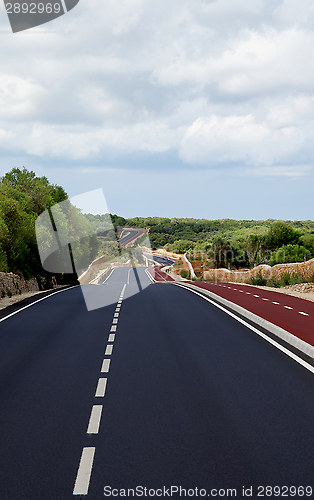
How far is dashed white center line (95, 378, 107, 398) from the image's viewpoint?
677 centimetres

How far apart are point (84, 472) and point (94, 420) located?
134 cm

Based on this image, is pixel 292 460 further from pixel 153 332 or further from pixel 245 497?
pixel 153 332

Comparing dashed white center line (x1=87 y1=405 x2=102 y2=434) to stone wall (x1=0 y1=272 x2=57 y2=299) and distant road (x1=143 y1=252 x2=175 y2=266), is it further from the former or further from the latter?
distant road (x1=143 y1=252 x2=175 y2=266)

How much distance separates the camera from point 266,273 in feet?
112

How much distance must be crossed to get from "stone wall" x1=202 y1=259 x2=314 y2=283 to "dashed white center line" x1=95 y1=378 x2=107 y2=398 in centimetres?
2080

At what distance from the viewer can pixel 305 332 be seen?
11.4 meters

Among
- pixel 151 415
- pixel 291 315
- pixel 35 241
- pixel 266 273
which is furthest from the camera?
pixel 35 241

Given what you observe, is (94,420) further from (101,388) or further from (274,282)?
(274,282)

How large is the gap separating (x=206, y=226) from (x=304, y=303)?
180 metres

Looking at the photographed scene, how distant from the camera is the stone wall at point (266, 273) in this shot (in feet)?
88.1

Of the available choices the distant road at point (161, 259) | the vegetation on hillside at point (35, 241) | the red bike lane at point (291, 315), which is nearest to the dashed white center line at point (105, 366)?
the red bike lane at point (291, 315)

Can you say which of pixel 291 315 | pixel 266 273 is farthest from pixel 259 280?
pixel 291 315

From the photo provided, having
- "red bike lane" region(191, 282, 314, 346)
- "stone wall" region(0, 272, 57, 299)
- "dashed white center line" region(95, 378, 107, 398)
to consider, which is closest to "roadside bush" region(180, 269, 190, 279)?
"stone wall" region(0, 272, 57, 299)

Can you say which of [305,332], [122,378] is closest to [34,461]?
[122,378]
